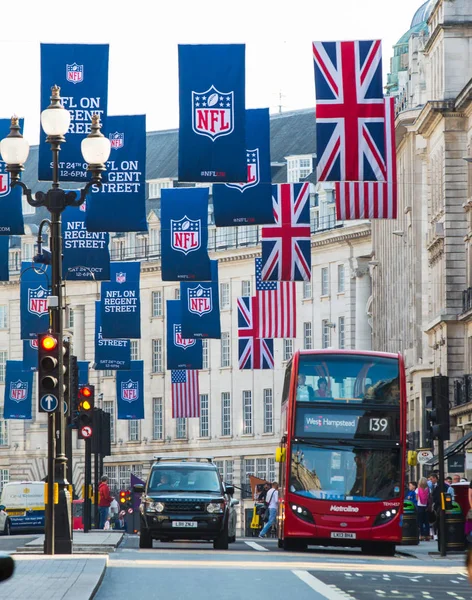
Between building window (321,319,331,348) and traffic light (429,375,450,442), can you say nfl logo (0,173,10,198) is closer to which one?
traffic light (429,375,450,442)

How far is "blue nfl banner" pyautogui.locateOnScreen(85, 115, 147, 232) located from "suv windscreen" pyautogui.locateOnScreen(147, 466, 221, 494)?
505 cm

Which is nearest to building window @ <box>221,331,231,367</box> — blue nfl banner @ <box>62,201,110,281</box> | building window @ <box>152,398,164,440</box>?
building window @ <box>152,398,164,440</box>

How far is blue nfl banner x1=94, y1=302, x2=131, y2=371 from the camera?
53.5 metres

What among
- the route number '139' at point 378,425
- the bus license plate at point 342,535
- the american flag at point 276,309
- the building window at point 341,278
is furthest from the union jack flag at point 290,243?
the building window at point 341,278

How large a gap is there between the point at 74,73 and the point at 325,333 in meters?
65.4

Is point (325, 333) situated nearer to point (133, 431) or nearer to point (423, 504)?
point (133, 431)

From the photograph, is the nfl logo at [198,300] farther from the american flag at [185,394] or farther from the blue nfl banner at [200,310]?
the american flag at [185,394]

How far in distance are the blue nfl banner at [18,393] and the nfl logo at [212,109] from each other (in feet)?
121

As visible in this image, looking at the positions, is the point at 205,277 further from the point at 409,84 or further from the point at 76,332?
the point at 76,332

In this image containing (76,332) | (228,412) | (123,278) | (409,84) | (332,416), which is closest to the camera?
(332,416)

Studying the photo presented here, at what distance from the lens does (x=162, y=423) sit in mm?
105688

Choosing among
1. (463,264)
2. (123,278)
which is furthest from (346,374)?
(463,264)

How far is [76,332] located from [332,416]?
81.2 metres

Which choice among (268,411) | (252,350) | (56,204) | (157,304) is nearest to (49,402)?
(56,204)
